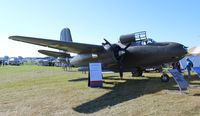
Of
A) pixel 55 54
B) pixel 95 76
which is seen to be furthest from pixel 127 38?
pixel 55 54

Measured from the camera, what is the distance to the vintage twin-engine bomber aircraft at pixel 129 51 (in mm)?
16000

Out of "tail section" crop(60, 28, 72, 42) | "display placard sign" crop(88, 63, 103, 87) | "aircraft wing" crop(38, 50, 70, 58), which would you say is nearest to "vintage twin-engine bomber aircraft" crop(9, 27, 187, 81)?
"display placard sign" crop(88, 63, 103, 87)

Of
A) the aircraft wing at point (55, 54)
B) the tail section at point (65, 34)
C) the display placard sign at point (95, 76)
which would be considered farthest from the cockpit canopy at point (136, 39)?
the tail section at point (65, 34)

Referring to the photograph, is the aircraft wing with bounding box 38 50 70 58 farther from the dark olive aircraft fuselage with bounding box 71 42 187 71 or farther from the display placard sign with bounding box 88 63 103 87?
the display placard sign with bounding box 88 63 103 87

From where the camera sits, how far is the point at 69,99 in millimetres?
10938

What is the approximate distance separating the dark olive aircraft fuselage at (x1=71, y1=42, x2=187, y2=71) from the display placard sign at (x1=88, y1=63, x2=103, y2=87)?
1963 millimetres

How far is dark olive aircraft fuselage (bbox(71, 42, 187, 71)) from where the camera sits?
15.9 m

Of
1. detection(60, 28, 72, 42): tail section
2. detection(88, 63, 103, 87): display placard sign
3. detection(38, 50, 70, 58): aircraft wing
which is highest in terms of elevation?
detection(60, 28, 72, 42): tail section

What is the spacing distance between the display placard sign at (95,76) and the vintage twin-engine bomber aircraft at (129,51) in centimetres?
196

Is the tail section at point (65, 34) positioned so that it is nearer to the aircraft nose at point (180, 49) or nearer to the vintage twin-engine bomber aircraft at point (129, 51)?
the vintage twin-engine bomber aircraft at point (129, 51)

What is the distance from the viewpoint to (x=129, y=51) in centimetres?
1725

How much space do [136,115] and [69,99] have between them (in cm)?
385

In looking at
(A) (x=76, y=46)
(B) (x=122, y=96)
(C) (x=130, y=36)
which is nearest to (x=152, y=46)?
(C) (x=130, y=36)

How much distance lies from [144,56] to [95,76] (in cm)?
373
